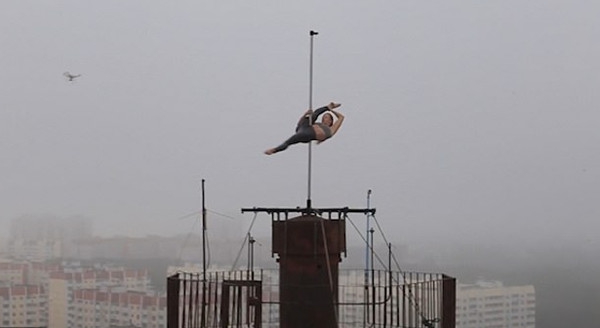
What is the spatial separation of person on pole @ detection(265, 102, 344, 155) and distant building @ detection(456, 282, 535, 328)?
8.70 metres

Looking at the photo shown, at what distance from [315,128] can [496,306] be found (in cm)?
1002

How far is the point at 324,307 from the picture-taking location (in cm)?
756

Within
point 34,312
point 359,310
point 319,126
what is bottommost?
point 34,312

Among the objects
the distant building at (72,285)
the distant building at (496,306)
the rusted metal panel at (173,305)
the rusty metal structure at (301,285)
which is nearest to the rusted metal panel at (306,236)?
the rusty metal structure at (301,285)

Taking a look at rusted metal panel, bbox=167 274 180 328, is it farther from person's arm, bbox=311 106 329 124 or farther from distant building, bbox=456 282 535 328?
distant building, bbox=456 282 535 328

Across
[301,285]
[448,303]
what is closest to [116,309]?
[448,303]

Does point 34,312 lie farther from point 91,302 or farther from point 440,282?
point 440,282

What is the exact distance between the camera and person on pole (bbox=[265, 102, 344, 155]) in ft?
26.7

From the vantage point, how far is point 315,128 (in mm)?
8141

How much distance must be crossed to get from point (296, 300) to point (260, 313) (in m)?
0.64

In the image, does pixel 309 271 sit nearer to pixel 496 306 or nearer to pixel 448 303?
pixel 448 303

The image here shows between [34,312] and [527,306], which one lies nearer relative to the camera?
[527,306]

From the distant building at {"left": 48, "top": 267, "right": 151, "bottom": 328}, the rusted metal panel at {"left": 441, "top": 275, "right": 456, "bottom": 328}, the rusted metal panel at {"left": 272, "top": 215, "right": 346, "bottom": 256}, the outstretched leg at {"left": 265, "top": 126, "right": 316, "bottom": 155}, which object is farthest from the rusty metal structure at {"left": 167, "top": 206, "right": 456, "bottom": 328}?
the distant building at {"left": 48, "top": 267, "right": 151, "bottom": 328}

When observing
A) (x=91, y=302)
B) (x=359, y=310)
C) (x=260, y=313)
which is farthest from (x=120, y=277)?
(x=260, y=313)
